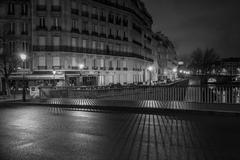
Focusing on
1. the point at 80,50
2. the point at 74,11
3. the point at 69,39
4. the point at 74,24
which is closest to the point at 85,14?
the point at 74,11

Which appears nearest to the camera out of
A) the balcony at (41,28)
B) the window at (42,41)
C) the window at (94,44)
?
the balcony at (41,28)

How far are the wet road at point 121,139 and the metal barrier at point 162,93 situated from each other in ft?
16.3

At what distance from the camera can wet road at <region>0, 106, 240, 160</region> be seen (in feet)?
22.7

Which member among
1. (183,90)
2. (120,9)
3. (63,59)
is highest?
(120,9)

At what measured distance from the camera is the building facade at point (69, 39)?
4031cm

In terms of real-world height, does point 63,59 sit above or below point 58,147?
above

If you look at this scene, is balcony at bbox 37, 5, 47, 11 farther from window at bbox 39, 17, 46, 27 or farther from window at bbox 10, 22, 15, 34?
window at bbox 10, 22, 15, 34

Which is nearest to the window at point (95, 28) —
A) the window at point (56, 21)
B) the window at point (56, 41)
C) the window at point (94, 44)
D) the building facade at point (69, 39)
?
the building facade at point (69, 39)

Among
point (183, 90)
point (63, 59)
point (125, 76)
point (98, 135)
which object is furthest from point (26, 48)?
point (98, 135)

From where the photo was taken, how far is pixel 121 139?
8.60 metres

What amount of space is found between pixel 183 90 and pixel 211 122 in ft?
19.7

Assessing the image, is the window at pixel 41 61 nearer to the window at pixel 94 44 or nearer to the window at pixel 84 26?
the window at pixel 84 26

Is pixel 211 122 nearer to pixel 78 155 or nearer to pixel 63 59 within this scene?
pixel 78 155

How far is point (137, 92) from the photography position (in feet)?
71.1
